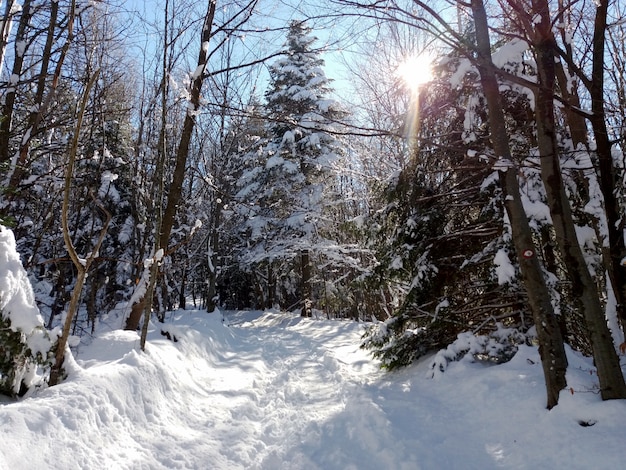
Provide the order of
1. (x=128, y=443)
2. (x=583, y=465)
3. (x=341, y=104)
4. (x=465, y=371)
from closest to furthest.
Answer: (x=583, y=465), (x=128, y=443), (x=465, y=371), (x=341, y=104)

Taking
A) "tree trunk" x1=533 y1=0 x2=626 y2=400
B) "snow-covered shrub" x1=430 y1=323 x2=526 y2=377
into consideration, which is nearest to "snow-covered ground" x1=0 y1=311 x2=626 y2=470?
"snow-covered shrub" x1=430 y1=323 x2=526 y2=377

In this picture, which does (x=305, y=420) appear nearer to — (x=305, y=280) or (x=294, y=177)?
(x=305, y=280)

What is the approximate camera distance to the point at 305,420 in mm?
4559

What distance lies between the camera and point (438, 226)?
6.22 meters

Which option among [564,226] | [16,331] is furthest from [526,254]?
[16,331]

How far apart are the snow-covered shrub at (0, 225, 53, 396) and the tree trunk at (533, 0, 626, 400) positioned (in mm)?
4643

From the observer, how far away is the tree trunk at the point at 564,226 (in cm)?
329

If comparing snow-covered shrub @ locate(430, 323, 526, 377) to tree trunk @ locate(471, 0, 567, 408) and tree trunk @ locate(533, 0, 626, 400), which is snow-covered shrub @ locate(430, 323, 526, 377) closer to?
tree trunk @ locate(471, 0, 567, 408)

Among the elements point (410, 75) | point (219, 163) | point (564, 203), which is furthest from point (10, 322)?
point (219, 163)

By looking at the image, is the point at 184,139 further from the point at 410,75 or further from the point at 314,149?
the point at 314,149

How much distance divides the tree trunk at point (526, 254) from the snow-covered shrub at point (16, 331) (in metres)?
4.36

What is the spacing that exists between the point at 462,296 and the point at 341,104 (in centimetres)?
1241

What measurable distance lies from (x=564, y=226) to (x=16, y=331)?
474 centimetres

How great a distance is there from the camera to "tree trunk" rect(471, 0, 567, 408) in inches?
140
